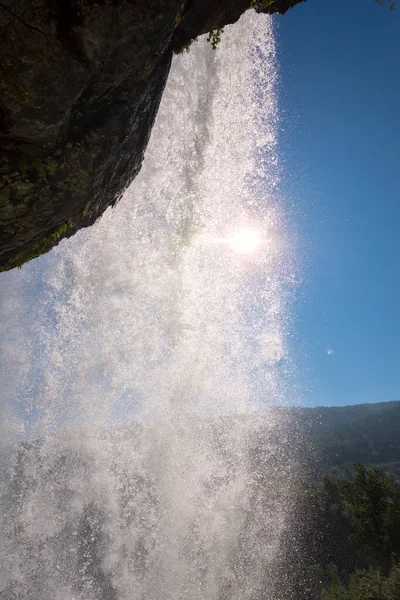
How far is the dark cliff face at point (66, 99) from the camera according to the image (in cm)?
414

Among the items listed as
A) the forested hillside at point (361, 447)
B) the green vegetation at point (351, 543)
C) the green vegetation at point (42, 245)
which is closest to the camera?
the green vegetation at point (42, 245)

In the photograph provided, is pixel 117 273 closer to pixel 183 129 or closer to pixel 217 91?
pixel 183 129

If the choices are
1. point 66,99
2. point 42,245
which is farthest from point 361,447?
point 66,99

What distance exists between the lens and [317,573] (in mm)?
32406

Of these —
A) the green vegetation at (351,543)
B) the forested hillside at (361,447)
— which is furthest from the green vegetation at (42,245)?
the forested hillside at (361,447)

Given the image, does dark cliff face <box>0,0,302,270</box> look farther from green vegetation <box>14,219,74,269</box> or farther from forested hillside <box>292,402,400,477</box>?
forested hillside <box>292,402,400,477</box>

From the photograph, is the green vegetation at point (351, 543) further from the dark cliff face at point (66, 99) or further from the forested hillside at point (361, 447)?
the forested hillside at point (361, 447)

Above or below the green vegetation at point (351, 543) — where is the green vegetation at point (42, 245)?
above

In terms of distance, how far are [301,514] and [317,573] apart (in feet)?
25.0

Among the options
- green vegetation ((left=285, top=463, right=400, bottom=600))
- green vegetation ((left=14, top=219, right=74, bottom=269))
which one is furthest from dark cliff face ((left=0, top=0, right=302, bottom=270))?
green vegetation ((left=285, top=463, right=400, bottom=600))

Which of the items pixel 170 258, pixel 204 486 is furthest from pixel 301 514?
pixel 170 258

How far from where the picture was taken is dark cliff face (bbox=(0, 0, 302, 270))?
4.14m

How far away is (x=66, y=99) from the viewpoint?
470cm

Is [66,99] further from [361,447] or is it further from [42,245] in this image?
[361,447]
